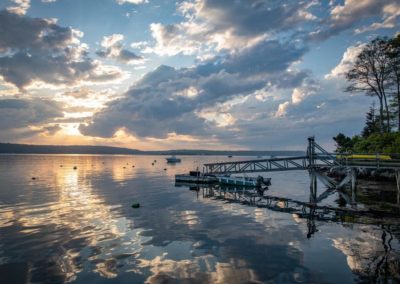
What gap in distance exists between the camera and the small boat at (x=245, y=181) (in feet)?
178

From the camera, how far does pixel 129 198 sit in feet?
130

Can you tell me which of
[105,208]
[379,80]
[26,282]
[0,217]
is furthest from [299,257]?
[379,80]

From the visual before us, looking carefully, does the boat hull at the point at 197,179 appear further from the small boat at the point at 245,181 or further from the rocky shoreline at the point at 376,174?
the rocky shoreline at the point at 376,174

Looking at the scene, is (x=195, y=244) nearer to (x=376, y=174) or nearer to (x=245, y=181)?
(x=245, y=181)

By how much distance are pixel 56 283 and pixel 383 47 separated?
5303cm

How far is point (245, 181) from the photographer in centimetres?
5506

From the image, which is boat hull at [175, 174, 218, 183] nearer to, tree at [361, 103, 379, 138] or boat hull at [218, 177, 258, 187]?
boat hull at [218, 177, 258, 187]

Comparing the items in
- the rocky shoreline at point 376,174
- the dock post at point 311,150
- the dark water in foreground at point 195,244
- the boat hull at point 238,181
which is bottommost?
the dark water in foreground at point 195,244

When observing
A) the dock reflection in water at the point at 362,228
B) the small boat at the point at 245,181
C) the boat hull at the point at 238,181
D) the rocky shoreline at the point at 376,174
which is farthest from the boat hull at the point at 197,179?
the rocky shoreline at the point at 376,174

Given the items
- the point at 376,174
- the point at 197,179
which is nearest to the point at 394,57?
the point at 376,174

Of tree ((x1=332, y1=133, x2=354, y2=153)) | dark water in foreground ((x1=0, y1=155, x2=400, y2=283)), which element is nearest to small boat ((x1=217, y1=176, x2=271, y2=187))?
dark water in foreground ((x1=0, y1=155, x2=400, y2=283))

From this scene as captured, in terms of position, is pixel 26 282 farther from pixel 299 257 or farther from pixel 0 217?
pixel 0 217

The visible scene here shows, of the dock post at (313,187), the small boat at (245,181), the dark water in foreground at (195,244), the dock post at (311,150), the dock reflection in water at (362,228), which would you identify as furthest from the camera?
the small boat at (245,181)

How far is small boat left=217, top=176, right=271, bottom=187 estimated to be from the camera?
54.2 meters
